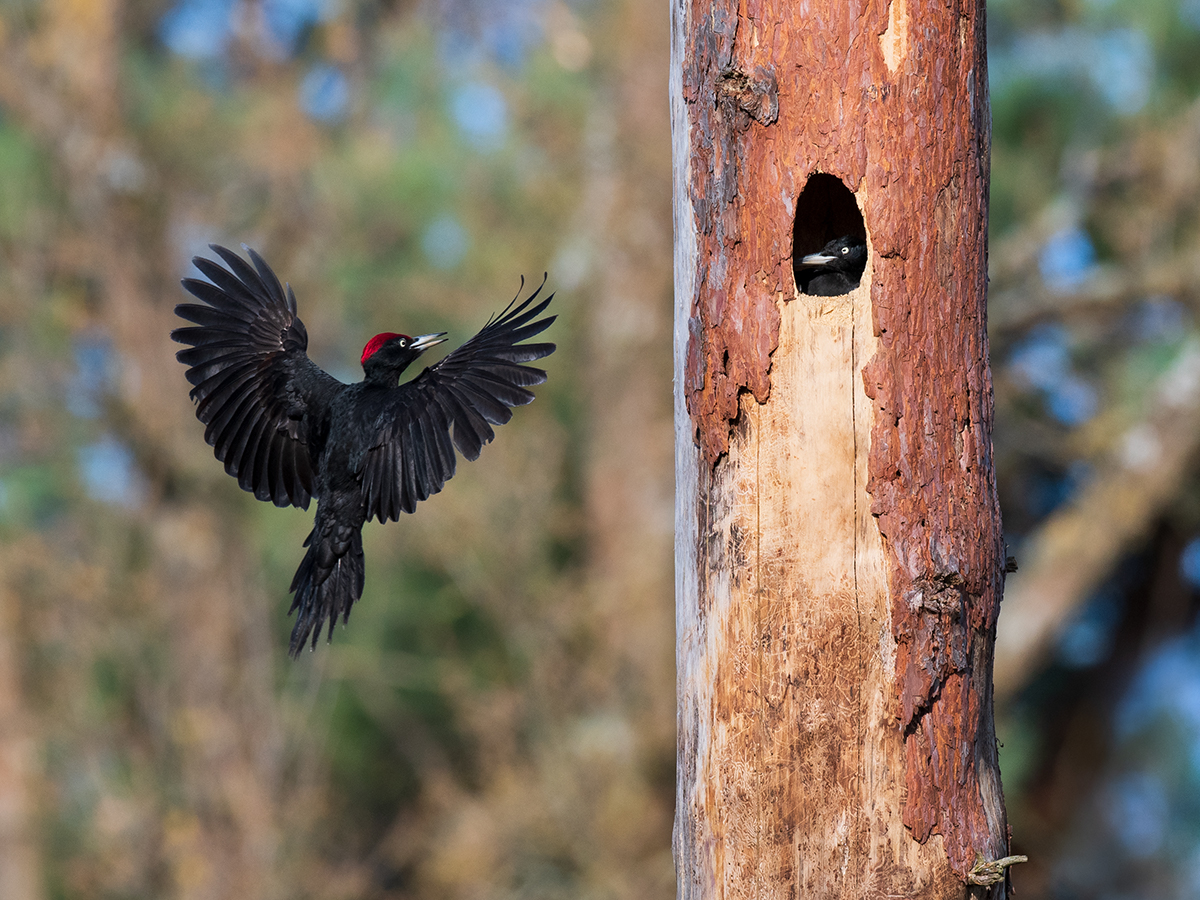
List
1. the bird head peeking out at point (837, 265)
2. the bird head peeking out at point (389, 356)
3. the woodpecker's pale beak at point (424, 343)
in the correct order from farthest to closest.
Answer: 1. the bird head peeking out at point (389, 356)
2. the woodpecker's pale beak at point (424, 343)
3. the bird head peeking out at point (837, 265)

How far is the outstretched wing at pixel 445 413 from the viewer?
10.4ft

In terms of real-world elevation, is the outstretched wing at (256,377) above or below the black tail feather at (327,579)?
above

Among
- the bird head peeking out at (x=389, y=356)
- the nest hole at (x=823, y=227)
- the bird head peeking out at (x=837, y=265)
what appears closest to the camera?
the bird head peeking out at (x=837, y=265)

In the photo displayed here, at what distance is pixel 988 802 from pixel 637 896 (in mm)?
7393

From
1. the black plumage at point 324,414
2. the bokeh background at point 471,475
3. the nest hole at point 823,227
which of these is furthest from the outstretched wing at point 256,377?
the bokeh background at point 471,475

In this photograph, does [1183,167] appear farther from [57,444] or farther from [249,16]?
[57,444]

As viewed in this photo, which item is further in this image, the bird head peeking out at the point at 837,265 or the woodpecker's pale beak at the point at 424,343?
the woodpecker's pale beak at the point at 424,343

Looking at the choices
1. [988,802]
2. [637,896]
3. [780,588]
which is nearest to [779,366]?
[780,588]

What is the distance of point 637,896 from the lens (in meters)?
9.35

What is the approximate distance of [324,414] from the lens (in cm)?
362

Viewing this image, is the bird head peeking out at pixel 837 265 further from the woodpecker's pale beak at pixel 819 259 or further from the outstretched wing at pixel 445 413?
the outstretched wing at pixel 445 413

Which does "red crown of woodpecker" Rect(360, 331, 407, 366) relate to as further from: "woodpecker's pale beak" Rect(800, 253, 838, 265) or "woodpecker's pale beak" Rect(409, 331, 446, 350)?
"woodpecker's pale beak" Rect(800, 253, 838, 265)

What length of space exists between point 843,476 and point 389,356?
1.63 m

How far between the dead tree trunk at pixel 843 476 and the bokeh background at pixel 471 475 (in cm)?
676
